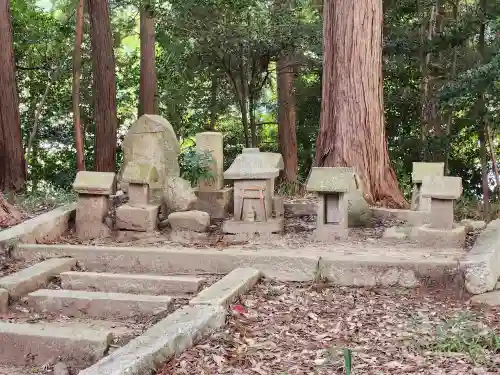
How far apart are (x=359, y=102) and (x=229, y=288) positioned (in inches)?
167

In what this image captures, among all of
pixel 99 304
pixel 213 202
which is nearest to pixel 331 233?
pixel 213 202

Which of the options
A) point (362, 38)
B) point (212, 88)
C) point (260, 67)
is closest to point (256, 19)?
point (260, 67)

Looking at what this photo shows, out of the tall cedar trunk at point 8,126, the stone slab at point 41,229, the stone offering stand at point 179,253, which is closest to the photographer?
the stone offering stand at point 179,253

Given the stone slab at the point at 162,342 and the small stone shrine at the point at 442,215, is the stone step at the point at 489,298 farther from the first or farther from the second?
the stone slab at the point at 162,342

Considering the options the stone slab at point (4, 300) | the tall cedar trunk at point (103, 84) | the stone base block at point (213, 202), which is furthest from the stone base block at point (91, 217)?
the tall cedar trunk at point (103, 84)

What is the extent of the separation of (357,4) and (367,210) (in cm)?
299

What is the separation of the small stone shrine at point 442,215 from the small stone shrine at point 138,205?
3093 mm

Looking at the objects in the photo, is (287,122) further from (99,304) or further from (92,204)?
(99,304)

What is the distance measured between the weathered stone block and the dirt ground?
1.74 m

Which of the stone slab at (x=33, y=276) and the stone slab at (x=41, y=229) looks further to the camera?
the stone slab at (x=41, y=229)

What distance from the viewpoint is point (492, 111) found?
1209 cm

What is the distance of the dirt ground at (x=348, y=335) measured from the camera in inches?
158

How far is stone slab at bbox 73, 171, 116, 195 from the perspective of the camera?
24.2ft

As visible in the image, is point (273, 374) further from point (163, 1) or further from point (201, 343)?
point (163, 1)
